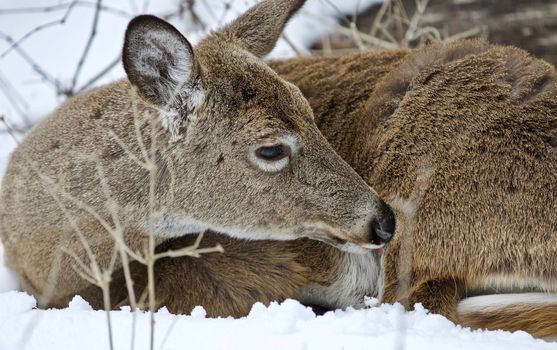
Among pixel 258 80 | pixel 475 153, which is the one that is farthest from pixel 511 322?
pixel 258 80

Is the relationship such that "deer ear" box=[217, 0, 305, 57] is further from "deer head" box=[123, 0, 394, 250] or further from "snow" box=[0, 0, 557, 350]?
"snow" box=[0, 0, 557, 350]

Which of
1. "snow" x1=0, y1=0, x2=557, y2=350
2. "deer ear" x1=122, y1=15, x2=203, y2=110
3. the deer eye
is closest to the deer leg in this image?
"snow" x1=0, y1=0, x2=557, y2=350

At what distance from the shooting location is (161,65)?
3.87m

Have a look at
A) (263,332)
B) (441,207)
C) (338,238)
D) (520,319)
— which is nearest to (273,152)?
(338,238)

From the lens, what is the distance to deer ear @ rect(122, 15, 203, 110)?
3.75 metres

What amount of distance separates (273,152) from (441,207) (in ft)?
2.77

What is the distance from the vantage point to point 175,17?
798 cm

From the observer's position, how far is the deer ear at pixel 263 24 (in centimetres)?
457

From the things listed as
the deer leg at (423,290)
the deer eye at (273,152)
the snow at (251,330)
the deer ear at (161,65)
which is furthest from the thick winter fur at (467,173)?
the deer ear at (161,65)

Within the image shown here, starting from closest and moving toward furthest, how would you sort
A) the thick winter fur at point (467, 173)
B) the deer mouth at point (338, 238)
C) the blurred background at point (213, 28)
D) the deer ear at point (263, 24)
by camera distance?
the thick winter fur at point (467, 173), the deer mouth at point (338, 238), the deer ear at point (263, 24), the blurred background at point (213, 28)

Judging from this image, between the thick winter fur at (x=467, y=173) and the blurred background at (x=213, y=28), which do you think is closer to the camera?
the thick winter fur at (x=467, y=173)

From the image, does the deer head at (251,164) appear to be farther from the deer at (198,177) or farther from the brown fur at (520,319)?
the brown fur at (520,319)

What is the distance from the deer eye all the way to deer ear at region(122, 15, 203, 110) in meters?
0.37

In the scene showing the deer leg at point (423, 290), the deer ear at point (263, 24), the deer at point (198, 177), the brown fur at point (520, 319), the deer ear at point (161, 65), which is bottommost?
the brown fur at point (520, 319)
